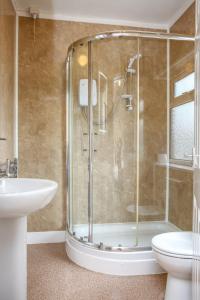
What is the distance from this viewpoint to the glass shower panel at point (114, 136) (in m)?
2.46

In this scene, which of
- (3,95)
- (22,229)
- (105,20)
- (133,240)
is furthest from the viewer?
(105,20)

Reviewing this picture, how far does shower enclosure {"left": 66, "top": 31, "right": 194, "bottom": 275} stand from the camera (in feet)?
8.04

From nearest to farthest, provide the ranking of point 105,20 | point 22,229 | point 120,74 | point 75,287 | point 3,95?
point 22,229, point 75,287, point 3,95, point 120,74, point 105,20

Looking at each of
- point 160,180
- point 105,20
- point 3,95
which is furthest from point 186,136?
point 3,95

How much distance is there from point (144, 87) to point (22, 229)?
5.91 ft

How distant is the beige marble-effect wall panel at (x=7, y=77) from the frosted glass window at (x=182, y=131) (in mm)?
1624

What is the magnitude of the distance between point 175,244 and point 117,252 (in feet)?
2.03

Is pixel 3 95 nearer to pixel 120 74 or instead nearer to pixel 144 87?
pixel 120 74

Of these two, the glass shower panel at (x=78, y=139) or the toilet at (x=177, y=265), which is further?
the glass shower panel at (x=78, y=139)

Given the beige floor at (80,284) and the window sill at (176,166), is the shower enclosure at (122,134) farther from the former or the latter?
the beige floor at (80,284)

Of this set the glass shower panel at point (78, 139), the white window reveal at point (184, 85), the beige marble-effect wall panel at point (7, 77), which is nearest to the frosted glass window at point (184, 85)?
the white window reveal at point (184, 85)

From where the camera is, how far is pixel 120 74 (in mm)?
→ 2508

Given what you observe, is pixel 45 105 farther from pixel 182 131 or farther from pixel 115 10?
pixel 182 131

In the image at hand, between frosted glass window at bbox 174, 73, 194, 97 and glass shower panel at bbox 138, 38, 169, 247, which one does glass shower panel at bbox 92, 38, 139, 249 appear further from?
frosted glass window at bbox 174, 73, 194, 97
